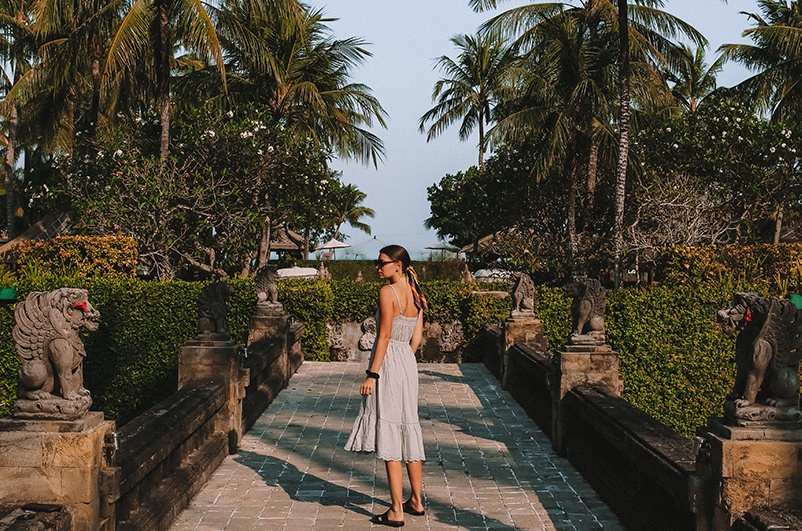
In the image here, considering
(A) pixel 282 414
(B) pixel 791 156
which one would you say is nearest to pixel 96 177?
(A) pixel 282 414

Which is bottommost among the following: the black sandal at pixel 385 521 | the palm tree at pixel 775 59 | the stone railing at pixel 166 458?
the black sandal at pixel 385 521

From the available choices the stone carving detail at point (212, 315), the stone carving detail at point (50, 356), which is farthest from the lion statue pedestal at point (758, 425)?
the stone carving detail at point (212, 315)

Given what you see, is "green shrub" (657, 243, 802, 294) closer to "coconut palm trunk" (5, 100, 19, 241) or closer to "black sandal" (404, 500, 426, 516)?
"black sandal" (404, 500, 426, 516)

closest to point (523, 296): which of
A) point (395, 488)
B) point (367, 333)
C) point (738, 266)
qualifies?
point (367, 333)

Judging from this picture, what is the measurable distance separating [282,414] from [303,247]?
3227 centimetres

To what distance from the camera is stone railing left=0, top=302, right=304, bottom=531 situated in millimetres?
4730

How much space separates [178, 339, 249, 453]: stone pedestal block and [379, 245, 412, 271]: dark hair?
3.33 meters

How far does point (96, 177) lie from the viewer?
2392cm

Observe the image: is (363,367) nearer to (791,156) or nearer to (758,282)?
(758,282)

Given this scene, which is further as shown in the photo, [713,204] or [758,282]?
[713,204]

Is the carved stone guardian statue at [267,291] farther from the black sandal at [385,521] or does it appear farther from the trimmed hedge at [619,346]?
the black sandal at [385,521]

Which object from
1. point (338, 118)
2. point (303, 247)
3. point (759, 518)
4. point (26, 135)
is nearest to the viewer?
point (759, 518)

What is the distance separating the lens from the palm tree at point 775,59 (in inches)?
1171

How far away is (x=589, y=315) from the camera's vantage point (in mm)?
9406
